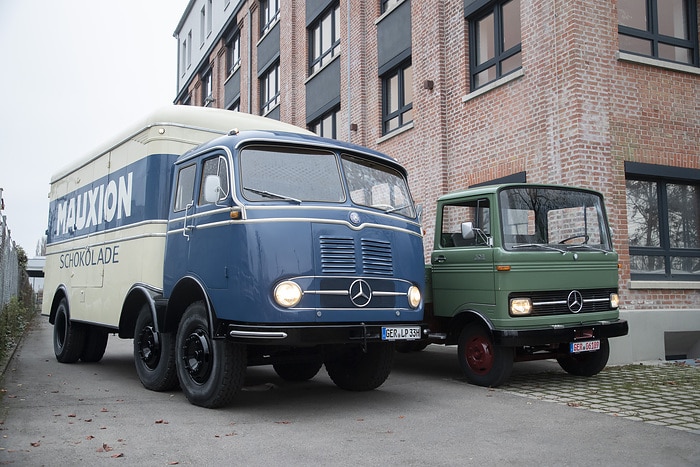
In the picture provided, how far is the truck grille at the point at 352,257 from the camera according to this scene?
642 cm

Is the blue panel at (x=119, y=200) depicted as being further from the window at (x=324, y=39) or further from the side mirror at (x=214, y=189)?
the window at (x=324, y=39)

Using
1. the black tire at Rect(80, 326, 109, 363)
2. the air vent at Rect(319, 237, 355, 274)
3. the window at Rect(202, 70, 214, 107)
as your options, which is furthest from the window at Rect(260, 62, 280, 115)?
the air vent at Rect(319, 237, 355, 274)

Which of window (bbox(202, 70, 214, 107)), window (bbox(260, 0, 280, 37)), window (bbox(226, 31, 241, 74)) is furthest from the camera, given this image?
window (bbox(202, 70, 214, 107))

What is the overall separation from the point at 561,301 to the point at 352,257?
3.02 metres

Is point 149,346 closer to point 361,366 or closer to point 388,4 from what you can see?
point 361,366

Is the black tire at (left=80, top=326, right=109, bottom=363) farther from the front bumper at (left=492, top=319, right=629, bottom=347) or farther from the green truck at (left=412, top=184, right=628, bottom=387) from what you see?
the front bumper at (left=492, top=319, right=629, bottom=347)

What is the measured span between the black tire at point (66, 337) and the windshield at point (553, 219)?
6.48 m

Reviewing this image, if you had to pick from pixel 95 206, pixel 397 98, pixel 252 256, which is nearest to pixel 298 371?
pixel 252 256

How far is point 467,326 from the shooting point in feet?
27.9

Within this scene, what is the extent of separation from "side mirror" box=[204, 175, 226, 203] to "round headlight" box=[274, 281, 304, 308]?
1.19 meters

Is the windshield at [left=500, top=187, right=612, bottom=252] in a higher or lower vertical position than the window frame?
lower

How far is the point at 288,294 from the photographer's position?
6168mm

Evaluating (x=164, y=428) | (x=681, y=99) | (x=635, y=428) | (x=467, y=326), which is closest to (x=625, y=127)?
(x=681, y=99)

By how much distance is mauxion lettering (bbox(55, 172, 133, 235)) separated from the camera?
881cm
